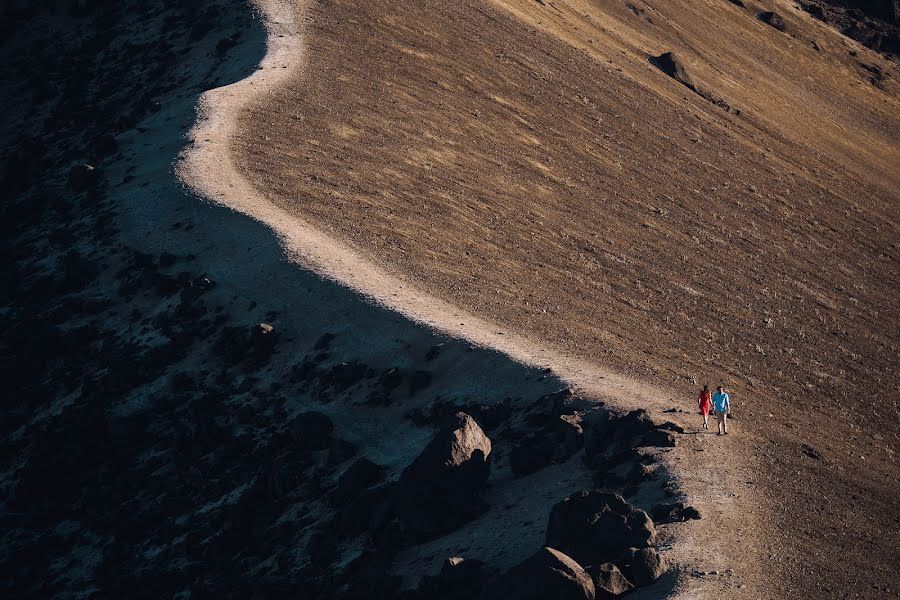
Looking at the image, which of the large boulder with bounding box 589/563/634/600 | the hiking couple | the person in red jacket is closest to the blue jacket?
the hiking couple

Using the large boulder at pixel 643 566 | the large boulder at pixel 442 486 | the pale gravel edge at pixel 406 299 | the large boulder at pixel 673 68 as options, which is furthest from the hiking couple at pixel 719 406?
the large boulder at pixel 673 68

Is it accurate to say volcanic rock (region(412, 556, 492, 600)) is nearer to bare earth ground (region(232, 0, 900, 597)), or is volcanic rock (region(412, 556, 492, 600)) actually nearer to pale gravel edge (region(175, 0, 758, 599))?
pale gravel edge (region(175, 0, 758, 599))

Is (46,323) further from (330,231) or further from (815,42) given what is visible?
(815,42)

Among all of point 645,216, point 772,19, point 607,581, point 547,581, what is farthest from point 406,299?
point 772,19

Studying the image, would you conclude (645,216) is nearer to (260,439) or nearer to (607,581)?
(260,439)

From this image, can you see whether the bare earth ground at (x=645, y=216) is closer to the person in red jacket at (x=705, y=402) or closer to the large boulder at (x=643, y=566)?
the person in red jacket at (x=705, y=402)

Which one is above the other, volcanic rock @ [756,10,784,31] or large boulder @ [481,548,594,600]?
large boulder @ [481,548,594,600]
